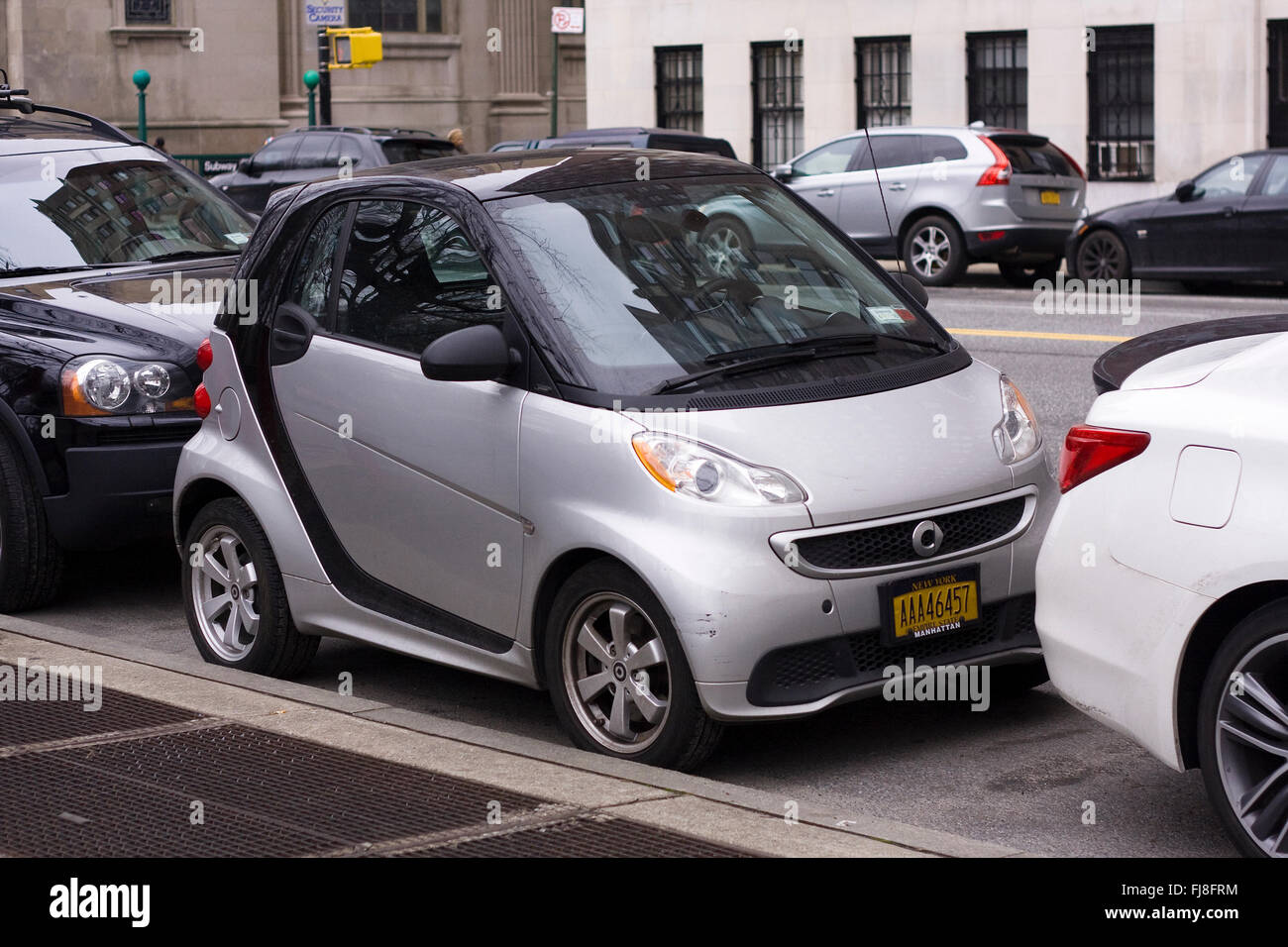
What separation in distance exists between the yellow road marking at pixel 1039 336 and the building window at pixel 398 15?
3144cm

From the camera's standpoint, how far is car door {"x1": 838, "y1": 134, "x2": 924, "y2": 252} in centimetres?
2228

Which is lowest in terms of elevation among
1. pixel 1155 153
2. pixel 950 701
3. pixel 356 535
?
pixel 950 701

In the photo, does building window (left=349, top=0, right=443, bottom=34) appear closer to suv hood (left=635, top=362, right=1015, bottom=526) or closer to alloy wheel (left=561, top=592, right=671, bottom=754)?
suv hood (left=635, top=362, right=1015, bottom=526)

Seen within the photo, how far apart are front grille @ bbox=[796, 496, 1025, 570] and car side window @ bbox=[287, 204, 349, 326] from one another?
209 cm

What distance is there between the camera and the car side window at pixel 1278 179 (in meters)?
19.2

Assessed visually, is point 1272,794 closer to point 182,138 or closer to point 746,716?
point 746,716

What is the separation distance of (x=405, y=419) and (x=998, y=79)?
82.0 ft

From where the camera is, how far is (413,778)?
4.98 metres

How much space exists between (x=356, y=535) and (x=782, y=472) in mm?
1669

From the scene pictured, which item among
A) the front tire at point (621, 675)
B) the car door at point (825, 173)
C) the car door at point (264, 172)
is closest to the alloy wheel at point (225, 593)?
the front tire at point (621, 675)

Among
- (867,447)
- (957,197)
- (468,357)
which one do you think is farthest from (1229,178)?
(468,357)

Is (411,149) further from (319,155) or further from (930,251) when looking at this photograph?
(930,251)
